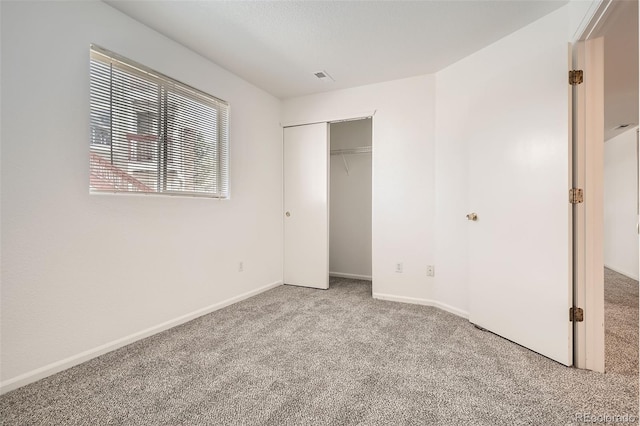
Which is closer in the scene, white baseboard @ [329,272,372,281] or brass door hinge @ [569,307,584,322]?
brass door hinge @ [569,307,584,322]

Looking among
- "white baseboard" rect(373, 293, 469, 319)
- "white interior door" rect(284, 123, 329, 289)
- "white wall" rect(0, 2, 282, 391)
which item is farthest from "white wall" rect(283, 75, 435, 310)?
"white wall" rect(0, 2, 282, 391)

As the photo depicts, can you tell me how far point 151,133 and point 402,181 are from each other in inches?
98.3

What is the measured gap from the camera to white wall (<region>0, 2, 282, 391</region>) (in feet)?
5.54

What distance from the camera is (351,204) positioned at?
464 centimetres

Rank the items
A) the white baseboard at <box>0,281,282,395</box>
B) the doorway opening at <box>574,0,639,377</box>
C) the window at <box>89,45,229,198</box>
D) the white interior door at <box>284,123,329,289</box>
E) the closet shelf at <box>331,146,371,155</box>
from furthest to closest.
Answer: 1. the closet shelf at <box>331,146,371,155</box>
2. the white interior door at <box>284,123,329,289</box>
3. the window at <box>89,45,229,198</box>
4. the doorway opening at <box>574,0,639,377</box>
5. the white baseboard at <box>0,281,282,395</box>

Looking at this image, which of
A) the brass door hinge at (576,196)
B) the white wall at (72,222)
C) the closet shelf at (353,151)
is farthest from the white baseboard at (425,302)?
the closet shelf at (353,151)

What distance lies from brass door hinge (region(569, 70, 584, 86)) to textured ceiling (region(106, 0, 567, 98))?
0.56m

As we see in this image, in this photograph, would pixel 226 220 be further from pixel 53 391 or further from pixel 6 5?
pixel 6 5

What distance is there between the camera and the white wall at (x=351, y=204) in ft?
14.8

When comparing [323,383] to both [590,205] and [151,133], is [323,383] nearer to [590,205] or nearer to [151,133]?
[590,205]

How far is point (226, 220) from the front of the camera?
10.3 ft

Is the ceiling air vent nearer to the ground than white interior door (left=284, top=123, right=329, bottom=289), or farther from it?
farther from it

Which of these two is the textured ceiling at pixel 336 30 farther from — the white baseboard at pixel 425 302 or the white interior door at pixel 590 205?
the white baseboard at pixel 425 302

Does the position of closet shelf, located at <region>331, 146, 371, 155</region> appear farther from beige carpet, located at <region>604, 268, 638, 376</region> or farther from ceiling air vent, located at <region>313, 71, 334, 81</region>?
beige carpet, located at <region>604, 268, 638, 376</region>
